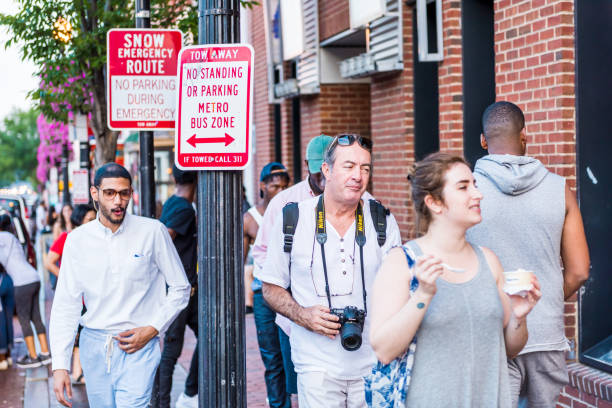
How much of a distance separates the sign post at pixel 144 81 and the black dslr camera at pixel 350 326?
3.61m

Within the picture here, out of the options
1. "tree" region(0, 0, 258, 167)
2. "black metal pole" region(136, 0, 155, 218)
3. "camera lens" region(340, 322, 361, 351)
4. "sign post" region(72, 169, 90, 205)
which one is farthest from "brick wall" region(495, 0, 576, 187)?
"sign post" region(72, 169, 90, 205)

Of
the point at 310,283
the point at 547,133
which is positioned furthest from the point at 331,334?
the point at 547,133

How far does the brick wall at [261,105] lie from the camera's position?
17.1m

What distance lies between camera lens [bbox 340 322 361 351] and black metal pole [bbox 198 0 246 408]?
729 millimetres

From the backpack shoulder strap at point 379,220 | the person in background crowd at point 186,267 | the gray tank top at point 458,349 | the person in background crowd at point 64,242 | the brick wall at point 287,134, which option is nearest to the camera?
the gray tank top at point 458,349

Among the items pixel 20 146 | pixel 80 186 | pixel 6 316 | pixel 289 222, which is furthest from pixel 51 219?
pixel 20 146

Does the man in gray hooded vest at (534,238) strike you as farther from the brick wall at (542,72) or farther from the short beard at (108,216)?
the brick wall at (542,72)

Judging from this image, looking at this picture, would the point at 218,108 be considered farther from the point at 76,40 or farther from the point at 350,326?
the point at 76,40

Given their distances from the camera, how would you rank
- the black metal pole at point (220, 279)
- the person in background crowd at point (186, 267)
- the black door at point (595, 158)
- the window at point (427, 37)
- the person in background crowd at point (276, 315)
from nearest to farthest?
the black metal pole at point (220, 279) < the person in background crowd at point (276, 315) < the black door at point (595, 158) < the person in background crowd at point (186, 267) < the window at point (427, 37)

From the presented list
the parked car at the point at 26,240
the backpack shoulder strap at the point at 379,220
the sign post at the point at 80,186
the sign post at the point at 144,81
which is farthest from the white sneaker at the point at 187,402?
the sign post at the point at 80,186

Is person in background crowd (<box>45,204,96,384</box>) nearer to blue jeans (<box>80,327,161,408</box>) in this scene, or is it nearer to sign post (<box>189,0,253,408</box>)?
blue jeans (<box>80,327,161,408</box>)

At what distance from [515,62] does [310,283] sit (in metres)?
3.70

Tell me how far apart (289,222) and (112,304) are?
4.51 feet

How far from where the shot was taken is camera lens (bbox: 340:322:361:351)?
13.8 ft
